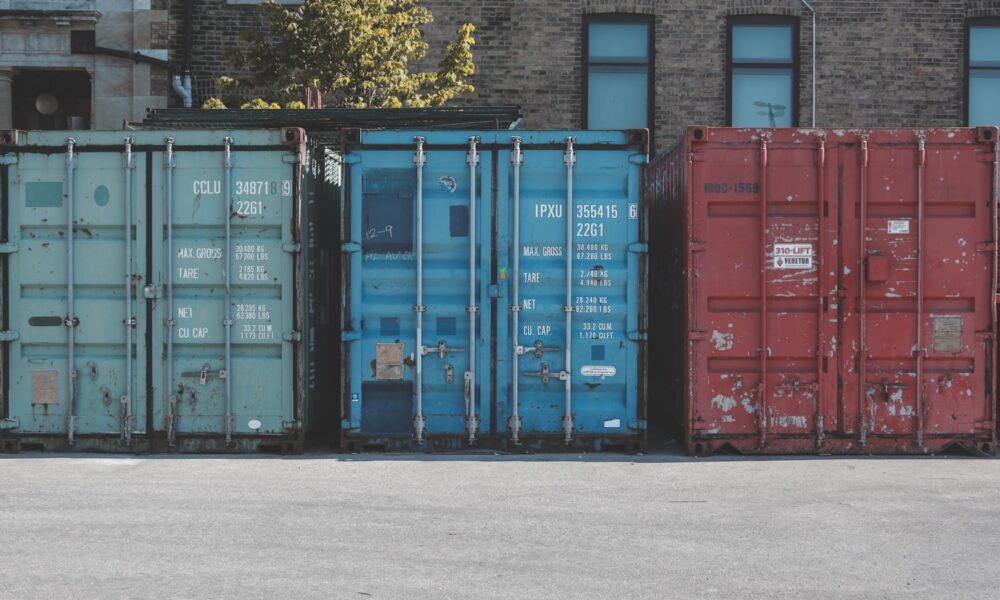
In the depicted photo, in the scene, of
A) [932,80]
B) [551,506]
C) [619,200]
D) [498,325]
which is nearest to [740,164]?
[619,200]

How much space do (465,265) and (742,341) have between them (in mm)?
2567

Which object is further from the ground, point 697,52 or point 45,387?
point 697,52

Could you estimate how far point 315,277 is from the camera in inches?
404

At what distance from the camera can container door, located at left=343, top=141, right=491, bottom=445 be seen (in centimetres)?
955

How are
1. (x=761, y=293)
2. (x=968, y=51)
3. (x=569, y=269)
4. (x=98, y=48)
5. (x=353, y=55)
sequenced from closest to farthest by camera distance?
1. (x=569, y=269)
2. (x=761, y=293)
3. (x=353, y=55)
4. (x=98, y=48)
5. (x=968, y=51)

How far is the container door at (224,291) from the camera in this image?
957 cm

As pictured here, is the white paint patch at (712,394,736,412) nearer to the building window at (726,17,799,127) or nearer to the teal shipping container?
the teal shipping container

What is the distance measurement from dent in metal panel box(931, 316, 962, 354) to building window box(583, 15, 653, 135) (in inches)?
292

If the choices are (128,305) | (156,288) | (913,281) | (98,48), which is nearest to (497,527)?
(156,288)

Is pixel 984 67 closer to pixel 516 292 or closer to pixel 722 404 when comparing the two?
pixel 722 404

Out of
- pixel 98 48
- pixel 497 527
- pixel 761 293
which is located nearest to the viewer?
pixel 497 527

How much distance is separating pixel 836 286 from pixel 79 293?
6.79 m

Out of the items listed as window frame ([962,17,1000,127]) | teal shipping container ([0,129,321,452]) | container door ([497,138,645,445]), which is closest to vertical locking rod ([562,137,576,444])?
container door ([497,138,645,445])

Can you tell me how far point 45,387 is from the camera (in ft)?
31.8
